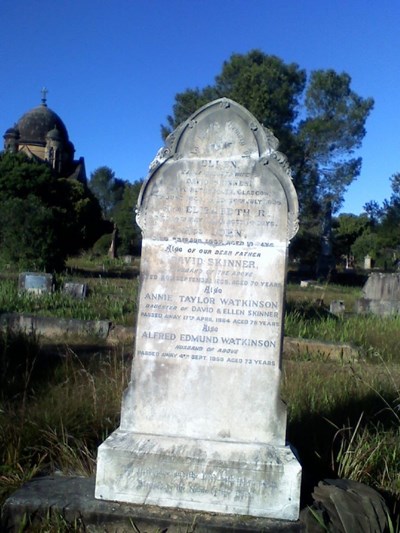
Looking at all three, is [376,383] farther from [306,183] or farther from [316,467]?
[306,183]

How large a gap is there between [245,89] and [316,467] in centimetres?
3234

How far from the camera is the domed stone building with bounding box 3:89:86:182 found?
59719 mm

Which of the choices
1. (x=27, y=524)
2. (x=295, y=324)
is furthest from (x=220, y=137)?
(x=295, y=324)

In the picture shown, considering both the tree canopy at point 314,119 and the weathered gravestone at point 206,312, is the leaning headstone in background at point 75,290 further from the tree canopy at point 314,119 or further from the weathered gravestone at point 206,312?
the tree canopy at point 314,119

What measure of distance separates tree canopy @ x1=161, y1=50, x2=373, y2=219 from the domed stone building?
2443cm

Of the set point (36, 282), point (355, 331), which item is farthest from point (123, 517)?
point (36, 282)

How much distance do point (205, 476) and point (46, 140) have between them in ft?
198

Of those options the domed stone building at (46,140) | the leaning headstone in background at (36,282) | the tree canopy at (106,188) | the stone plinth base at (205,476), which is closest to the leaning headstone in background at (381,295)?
the leaning headstone in background at (36,282)

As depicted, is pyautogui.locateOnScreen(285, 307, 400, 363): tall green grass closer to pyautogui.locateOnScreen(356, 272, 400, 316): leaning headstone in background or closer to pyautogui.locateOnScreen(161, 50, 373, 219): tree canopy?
pyautogui.locateOnScreen(356, 272, 400, 316): leaning headstone in background

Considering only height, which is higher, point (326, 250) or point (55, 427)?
point (326, 250)

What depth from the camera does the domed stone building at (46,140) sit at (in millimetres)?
59719

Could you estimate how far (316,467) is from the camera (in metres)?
4.03

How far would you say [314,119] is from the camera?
37375 mm

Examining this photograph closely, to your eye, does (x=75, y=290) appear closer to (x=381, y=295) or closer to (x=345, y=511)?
(x=381, y=295)
